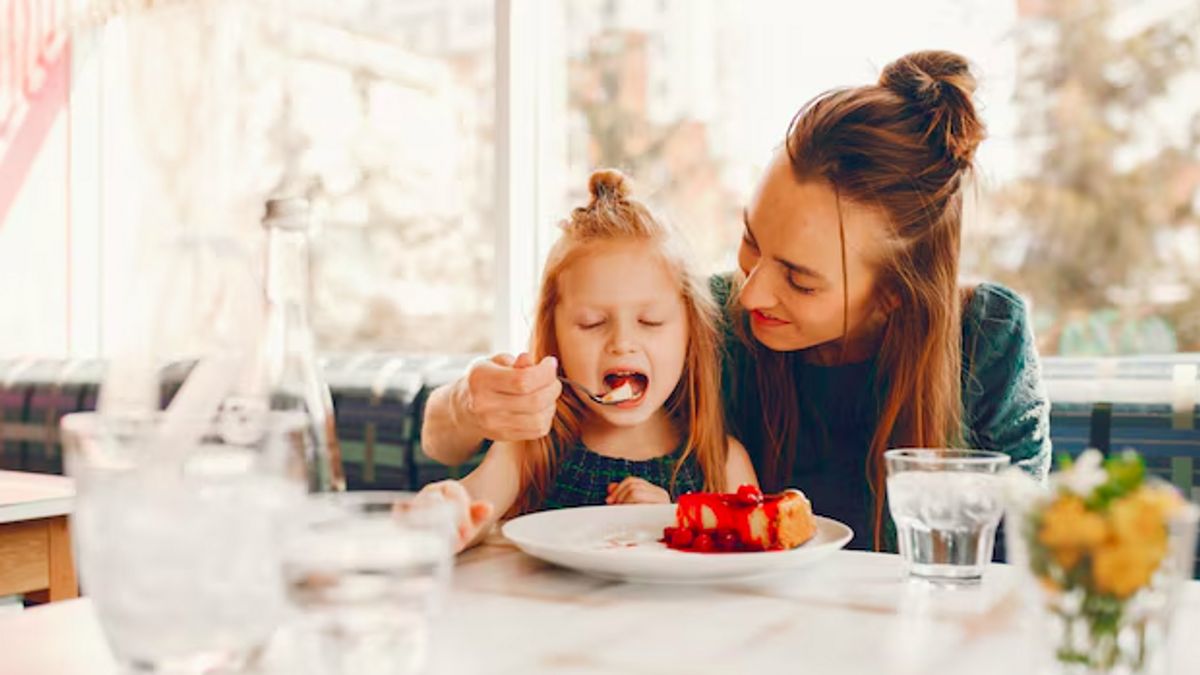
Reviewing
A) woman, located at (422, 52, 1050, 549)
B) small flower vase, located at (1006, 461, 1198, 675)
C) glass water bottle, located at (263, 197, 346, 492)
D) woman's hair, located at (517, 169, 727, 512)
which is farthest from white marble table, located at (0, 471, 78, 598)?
small flower vase, located at (1006, 461, 1198, 675)

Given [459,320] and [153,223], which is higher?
[153,223]

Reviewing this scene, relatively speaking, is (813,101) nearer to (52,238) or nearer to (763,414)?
(763,414)

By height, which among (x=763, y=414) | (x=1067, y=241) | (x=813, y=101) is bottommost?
(x=763, y=414)

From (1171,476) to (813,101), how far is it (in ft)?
2.95

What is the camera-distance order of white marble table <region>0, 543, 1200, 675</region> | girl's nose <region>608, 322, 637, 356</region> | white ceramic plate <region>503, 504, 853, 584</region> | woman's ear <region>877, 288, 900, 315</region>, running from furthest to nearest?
woman's ear <region>877, 288, 900, 315</region>
girl's nose <region>608, 322, 637, 356</region>
white ceramic plate <region>503, 504, 853, 584</region>
white marble table <region>0, 543, 1200, 675</region>

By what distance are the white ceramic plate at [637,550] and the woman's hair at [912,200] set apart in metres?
0.55

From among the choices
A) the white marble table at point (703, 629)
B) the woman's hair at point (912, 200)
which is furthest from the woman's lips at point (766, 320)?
the white marble table at point (703, 629)

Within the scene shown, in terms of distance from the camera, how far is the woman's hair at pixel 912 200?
5.22 feet

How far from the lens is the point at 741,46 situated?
8.93ft

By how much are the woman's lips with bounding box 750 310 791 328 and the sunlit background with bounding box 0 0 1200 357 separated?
9.1 inches

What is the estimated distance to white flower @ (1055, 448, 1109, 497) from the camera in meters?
0.65

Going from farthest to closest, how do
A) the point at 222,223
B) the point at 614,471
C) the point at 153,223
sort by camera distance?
the point at 153,223 → the point at 222,223 → the point at 614,471

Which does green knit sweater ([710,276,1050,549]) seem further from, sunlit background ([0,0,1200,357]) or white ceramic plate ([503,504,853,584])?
white ceramic plate ([503,504,853,584])

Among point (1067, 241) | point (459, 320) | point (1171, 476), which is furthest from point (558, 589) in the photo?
point (459, 320)
